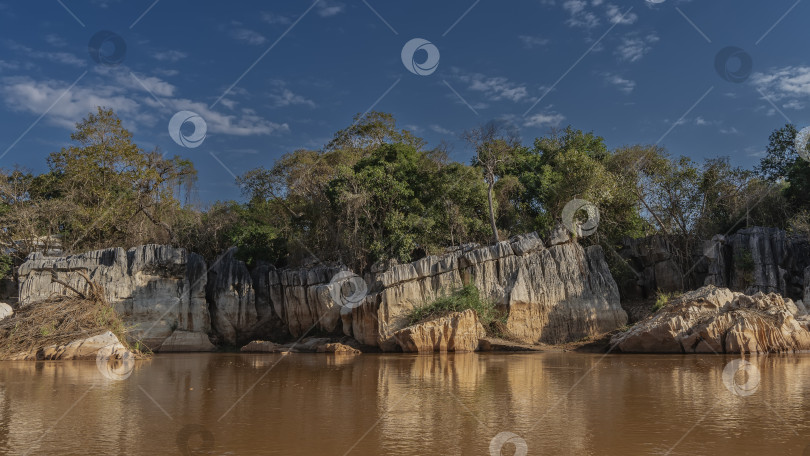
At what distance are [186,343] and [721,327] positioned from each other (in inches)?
734

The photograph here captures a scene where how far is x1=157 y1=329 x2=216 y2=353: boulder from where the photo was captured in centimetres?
2234

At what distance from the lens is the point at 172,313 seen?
23.2m

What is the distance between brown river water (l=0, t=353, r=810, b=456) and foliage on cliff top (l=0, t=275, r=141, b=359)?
4660 millimetres

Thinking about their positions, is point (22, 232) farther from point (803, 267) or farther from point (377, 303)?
point (803, 267)

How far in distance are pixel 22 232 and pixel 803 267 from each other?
31281mm

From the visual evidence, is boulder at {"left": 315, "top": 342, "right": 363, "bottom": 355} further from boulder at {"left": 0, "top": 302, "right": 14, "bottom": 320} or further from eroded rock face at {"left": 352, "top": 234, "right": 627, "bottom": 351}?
boulder at {"left": 0, "top": 302, "right": 14, "bottom": 320}

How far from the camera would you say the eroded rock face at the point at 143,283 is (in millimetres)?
22328

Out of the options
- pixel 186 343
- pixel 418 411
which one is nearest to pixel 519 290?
pixel 418 411

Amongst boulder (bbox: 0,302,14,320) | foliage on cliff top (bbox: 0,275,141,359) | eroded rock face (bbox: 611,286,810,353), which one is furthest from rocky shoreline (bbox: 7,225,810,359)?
boulder (bbox: 0,302,14,320)

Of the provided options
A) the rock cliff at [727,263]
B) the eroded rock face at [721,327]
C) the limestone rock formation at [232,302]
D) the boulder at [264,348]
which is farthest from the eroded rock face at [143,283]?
the rock cliff at [727,263]

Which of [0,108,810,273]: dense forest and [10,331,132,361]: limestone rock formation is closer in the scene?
[10,331,132,361]: limestone rock formation

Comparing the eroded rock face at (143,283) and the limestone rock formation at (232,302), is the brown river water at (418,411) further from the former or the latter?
the limestone rock formation at (232,302)

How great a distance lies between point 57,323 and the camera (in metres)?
17.0

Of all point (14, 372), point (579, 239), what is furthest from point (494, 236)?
point (14, 372)
